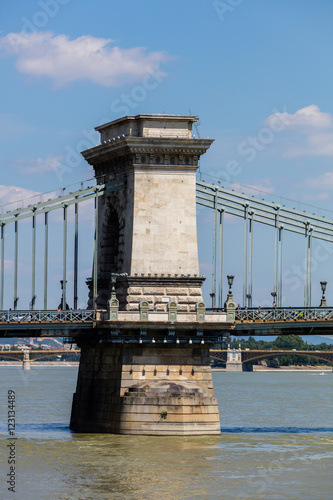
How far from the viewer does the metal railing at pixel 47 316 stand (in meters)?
67.7

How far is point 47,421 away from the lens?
85062mm

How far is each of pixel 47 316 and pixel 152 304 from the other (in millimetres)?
5865

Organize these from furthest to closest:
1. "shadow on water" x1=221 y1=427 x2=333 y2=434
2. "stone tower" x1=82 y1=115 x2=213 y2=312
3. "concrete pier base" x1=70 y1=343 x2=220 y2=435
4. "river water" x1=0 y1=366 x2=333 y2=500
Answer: "shadow on water" x1=221 y1=427 x2=333 y2=434
"stone tower" x1=82 y1=115 x2=213 y2=312
"concrete pier base" x1=70 y1=343 x2=220 y2=435
"river water" x1=0 y1=366 x2=333 y2=500

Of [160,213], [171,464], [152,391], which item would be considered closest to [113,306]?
[152,391]

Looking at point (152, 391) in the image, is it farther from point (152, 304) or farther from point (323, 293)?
point (323, 293)

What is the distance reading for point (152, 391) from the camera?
216ft

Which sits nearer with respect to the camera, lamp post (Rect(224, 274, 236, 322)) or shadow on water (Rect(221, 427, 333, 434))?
lamp post (Rect(224, 274, 236, 322))

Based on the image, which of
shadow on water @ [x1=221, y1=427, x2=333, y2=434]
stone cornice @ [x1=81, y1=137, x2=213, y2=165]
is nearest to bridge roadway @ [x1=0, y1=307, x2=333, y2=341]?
shadow on water @ [x1=221, y1=427, x2=333, y2=434]

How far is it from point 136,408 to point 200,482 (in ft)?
38.0

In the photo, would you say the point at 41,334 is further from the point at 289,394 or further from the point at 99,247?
the point at 289,394

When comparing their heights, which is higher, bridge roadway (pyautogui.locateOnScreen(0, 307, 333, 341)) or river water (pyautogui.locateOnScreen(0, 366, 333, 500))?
bridge roadway (pyautogui.locateOnScreen(0, 307, 333, 341))

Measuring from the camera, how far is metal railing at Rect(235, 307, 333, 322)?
70000 mm

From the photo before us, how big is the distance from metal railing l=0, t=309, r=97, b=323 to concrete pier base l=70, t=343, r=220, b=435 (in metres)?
2.00

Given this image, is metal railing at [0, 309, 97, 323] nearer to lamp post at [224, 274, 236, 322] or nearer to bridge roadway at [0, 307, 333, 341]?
bridge roadway at [0, 307, 333, 341]
